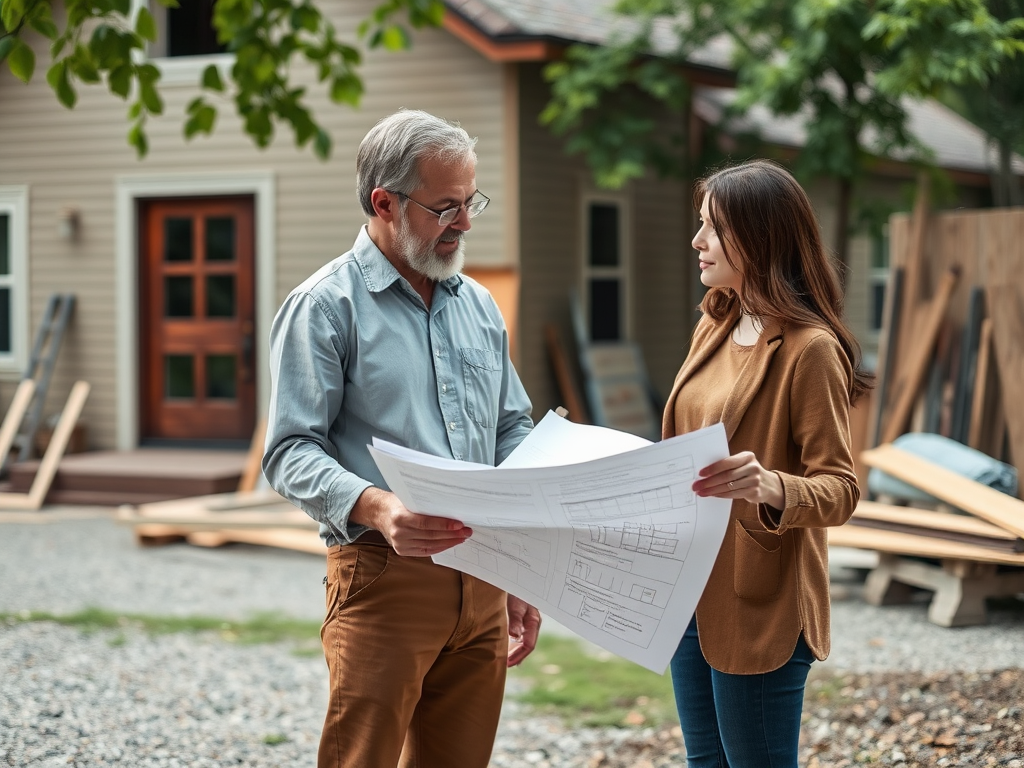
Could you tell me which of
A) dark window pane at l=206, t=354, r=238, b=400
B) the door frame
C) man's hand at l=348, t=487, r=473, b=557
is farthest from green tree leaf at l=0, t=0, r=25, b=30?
dark window pane at l=206, t=354, r=238, b=400

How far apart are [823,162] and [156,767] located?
734 cm

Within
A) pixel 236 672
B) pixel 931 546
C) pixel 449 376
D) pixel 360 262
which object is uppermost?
pixel 360 262

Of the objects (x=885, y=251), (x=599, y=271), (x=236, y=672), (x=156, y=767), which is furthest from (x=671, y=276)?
(x=156, y=767)

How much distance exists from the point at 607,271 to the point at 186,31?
478cm

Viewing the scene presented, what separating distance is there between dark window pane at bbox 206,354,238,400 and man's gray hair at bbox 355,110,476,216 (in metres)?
8.97

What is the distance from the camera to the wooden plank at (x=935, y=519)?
5457 millimetres

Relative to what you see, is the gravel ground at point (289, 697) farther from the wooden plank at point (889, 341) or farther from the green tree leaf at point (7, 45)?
the green tree leaf at point (7, 45)

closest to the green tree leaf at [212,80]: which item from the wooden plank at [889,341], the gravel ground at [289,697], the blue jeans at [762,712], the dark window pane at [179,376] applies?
the gravel ground at [289,697]

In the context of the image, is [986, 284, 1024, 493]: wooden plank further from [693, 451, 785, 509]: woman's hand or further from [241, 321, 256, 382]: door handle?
[241, 321, 256, 382]: door handle

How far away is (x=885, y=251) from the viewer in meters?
16.4

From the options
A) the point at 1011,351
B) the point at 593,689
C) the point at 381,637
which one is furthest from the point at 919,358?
the point at 381,637

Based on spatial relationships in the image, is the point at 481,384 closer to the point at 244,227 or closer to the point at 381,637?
the point at 381,637

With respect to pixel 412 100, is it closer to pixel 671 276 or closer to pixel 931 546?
pixel 671 276

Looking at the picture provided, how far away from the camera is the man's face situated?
2.47m
